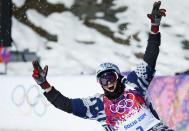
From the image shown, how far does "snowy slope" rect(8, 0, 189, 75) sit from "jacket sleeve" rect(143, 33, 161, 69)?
20.7 m

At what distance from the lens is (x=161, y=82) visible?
34.2 feet

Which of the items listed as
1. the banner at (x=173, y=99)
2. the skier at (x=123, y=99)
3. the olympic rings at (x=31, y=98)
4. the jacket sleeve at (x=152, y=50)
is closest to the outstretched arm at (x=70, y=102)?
the skier at (x=123, y=99)

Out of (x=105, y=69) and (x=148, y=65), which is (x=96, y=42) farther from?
(x=105, y=69)

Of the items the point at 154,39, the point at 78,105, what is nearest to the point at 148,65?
the point at 154,39

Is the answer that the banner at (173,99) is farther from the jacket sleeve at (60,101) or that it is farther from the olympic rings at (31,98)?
the jacket sleeve at (60,101)

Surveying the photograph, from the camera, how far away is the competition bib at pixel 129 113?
5.20 metres

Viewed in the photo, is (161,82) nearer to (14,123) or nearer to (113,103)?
(14,123)

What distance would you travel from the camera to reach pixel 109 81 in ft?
16.9

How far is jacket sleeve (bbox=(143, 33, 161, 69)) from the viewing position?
5.32m

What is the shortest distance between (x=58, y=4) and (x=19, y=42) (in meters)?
4.10

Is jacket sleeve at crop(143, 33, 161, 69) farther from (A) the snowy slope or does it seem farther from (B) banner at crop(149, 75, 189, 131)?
(A) the snowy slope

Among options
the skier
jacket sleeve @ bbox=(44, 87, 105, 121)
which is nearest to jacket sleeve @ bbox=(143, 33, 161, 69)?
the skier

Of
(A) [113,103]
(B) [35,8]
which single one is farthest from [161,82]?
(B) [35,8]

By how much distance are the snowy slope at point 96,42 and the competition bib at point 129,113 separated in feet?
68.3
